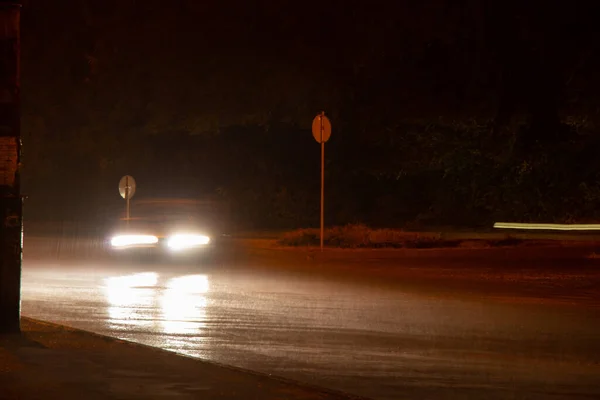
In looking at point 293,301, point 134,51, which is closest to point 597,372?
point 293,301

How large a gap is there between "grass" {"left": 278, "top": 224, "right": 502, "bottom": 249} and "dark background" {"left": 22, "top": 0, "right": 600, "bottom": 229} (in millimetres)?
5637

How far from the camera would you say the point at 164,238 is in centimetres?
2588

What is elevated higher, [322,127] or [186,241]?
[322,127]

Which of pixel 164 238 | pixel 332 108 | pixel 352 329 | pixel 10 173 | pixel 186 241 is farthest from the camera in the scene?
pixel 332 108

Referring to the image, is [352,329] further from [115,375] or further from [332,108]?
[332,108]

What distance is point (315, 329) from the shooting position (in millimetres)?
14398

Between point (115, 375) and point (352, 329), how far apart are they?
194 inches

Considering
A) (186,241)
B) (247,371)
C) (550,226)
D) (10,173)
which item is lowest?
(247,371)

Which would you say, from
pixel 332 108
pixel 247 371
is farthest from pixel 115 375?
pixel 332 108

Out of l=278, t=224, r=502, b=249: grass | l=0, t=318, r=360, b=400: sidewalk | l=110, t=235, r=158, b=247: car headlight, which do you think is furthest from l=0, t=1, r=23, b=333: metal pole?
l=278, t=224, r=502, b=249: grass

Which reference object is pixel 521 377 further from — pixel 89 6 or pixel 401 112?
pixel 89 6

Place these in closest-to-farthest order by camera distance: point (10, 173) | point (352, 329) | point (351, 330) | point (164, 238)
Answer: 1. point (10, 173)
2. point (351, 330)
3. point (352, 329)
4. point (164, 238)

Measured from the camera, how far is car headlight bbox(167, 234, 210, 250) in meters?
26.0

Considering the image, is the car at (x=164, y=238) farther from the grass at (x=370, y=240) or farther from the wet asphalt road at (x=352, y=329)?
the grass at (x=370, y=240)
